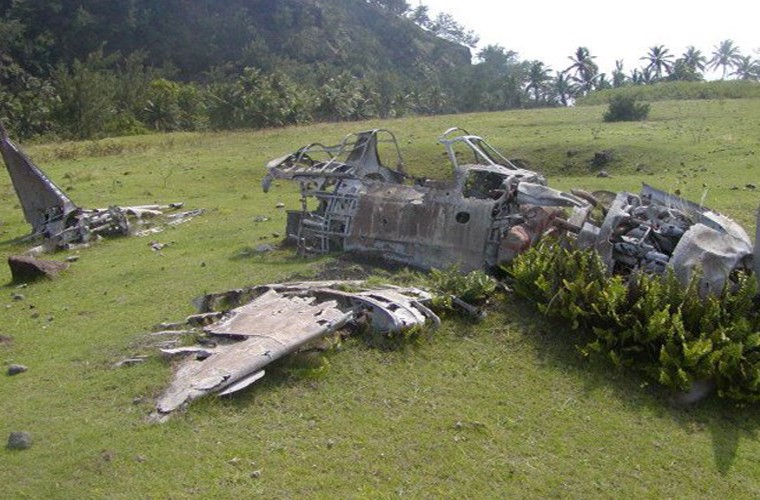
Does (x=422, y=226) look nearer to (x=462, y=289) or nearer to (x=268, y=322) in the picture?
(x=462, y=289)

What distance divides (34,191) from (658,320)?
50.9 ft

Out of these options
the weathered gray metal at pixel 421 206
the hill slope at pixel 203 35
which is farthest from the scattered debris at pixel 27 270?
the hill slope at pixel 203 35

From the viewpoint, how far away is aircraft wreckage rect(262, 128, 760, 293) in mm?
9961

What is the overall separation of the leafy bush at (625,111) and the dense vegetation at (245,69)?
14144 millimetres

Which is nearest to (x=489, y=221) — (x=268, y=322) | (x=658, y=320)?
(x=658, y=320)

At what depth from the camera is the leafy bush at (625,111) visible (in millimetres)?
32969

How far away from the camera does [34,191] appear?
17.7m

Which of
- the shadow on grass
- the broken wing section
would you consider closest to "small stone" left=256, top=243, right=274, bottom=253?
the broken wing section

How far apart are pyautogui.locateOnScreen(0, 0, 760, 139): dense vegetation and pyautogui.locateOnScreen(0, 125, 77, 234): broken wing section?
79.5ft

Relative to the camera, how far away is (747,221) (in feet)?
47.6

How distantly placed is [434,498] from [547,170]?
60.6 feet

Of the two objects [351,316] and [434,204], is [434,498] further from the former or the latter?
[434,204]

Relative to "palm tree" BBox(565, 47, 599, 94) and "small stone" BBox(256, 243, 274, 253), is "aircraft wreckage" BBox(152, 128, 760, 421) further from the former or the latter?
"palm tree" BBox(565, 47, 599, 94)

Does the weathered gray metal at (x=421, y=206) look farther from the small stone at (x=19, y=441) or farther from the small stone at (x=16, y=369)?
the small stone at (x=19, y=441)
